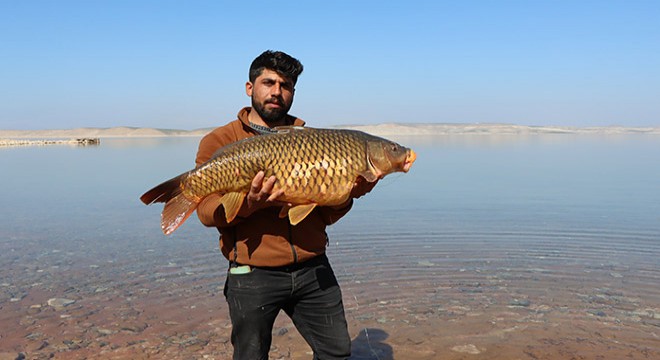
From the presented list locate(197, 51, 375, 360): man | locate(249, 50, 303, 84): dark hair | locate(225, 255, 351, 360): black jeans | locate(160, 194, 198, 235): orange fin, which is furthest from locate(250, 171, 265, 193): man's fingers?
locate(249, 50, 303, 84): dark hair

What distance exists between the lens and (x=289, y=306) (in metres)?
4.12

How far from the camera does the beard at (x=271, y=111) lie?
4.00 m

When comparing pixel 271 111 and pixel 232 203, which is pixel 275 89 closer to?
pixel 271 111

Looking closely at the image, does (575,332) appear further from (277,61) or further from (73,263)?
(73,263)

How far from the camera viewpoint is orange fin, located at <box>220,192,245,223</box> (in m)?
3.54

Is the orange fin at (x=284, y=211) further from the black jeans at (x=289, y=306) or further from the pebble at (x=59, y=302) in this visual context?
the pebble at (x=59, y=302)

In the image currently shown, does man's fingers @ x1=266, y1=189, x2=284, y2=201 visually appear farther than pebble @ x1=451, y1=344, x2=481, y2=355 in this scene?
No

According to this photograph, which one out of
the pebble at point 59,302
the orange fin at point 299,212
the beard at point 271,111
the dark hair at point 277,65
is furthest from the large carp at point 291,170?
the pebble at point 59,302

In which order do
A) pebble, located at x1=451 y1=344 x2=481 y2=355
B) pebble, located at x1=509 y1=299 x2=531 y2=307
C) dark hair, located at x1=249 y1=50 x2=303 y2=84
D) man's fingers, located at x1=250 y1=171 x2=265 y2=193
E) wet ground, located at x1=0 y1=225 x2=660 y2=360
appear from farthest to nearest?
pebble, located at x1=509 y1=299 x2=531 y2=307 → wet ground, located at x1=0 y1=225 x2=660 y2=360 → pebble, located at x1=451 y1=344 x2=481 y2=355 → dark hair, located at x1=249 y1=50 x2=303 y2=84 → man's fingers, located at x1=250 y1=171 x2=265 y2=193

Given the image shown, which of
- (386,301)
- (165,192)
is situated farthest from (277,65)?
(386,301)

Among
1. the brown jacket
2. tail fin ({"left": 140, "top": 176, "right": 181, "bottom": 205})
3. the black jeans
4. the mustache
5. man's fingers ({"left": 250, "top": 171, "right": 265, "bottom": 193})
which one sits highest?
the mustache

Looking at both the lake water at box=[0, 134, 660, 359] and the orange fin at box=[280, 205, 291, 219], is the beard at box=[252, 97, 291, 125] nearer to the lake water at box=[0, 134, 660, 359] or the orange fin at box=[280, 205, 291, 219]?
the orange fin at box=[280, 205, 291, 219]

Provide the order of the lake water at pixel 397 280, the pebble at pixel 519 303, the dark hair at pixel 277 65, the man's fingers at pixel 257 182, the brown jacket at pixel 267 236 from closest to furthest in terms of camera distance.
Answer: the man's fingers at pixel 257 182 < the brown jacket at pixel 267 236 < the dark hair at pixel 277 65 < the lake water at pixel 397 280 < the pebble at pixel 519 303

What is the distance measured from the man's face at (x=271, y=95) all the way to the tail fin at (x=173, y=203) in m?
0.72
